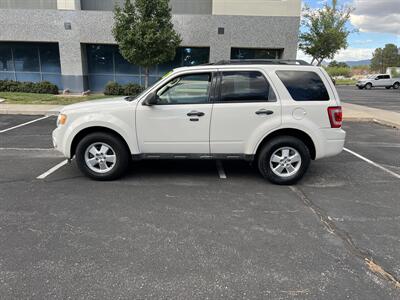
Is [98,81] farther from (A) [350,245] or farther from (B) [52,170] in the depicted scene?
(A) [350,245]

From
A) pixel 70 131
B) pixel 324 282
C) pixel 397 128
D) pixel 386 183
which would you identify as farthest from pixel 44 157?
pixel 397 128

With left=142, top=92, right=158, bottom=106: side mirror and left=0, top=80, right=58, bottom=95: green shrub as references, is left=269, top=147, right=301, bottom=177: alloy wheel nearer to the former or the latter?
left=142, top=92, right=158, bottom=106: side mirror

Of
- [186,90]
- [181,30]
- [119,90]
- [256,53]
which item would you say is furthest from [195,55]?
[186,90]

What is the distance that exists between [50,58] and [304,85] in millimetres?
18378

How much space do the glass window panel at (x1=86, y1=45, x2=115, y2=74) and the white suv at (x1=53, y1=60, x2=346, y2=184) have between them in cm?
1514

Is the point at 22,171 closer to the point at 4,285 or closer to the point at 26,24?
the point at 4,285

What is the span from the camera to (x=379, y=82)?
39.3 meters

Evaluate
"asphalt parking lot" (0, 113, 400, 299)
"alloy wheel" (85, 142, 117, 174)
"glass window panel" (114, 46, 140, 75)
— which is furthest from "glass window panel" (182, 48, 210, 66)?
"alloy wheel" (85, 142, 117, 174)

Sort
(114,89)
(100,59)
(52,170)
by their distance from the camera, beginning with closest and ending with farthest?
(52,170), (114,89), (100,59)

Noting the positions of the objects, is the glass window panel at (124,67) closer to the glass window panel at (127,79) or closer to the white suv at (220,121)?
the glass window panel at (127,79)

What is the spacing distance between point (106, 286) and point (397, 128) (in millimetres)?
11377

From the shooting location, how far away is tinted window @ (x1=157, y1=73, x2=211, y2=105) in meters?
5.13

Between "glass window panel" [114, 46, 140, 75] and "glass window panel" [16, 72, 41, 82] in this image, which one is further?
"glass window panel" [16, 72, 41, 82]

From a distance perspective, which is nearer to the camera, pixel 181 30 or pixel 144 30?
pixel 144 30
